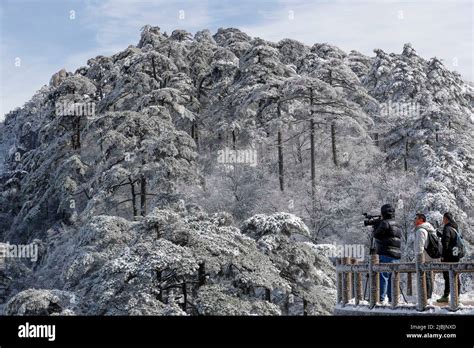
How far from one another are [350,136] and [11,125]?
5974 centimetres

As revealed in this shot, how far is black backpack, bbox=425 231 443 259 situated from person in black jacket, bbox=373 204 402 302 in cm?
58

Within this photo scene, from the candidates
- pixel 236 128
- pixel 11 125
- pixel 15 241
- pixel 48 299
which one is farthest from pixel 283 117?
pixel 11 125

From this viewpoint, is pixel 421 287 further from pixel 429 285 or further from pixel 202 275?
pixel 202 275

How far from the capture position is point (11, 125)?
94.5 meters

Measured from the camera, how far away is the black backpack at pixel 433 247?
14602 mm

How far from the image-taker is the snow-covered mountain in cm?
2430

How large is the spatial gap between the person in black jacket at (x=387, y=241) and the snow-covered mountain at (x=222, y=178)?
819 centimetres

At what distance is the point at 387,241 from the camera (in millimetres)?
14992

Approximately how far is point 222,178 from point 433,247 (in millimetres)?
28103

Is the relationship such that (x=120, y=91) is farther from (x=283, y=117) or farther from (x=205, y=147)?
(x=283, y=117)

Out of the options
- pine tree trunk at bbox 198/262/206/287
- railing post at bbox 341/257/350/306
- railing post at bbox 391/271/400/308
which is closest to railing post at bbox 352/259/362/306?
railing post at bbox 341/257/350/306

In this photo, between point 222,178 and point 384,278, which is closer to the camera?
point 384,278

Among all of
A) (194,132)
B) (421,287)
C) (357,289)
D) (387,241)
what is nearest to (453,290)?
(421,287)
